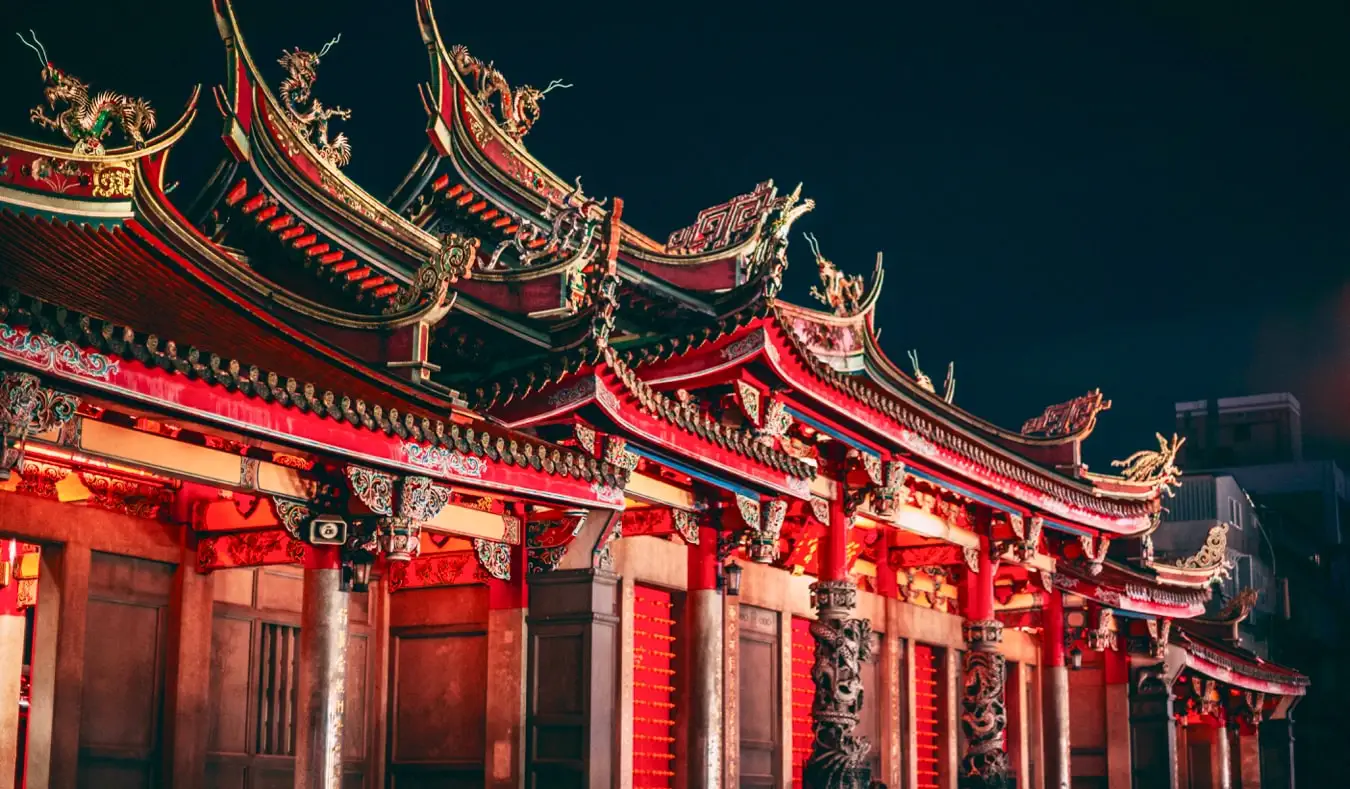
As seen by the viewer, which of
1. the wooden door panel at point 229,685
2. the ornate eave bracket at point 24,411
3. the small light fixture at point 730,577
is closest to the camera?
the ornate eave bracket at point 24,411

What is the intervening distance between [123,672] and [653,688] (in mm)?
5324

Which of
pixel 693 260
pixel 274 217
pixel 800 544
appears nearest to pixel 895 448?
pixel 800 544

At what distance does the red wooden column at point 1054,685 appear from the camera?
2334cm

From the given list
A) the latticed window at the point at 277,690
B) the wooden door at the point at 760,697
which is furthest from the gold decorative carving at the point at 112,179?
the wooden door at the point at 760,697

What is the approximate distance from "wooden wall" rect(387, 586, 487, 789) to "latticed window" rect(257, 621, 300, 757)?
124 cm

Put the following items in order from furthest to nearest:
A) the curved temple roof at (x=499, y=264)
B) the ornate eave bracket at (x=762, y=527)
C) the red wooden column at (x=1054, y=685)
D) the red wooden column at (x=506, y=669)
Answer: the red wooden column at (x=1054, y=685) < the ornate eave bracket at (x=762, y=527) < the red wooden column at (x=506, y=669) < the curved temple roof at (x=499, y=264)

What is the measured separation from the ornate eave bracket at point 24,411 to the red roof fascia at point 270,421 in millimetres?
168

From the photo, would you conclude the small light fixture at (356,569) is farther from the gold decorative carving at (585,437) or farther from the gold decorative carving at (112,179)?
the gold decorative carving at (112,179)

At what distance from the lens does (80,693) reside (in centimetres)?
1180

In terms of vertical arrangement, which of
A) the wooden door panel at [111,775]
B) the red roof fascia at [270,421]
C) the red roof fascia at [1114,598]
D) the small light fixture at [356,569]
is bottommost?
the wooden door panel at [111,775]

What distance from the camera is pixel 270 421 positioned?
377 inches

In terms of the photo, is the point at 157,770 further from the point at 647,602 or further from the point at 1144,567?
the point at 1144,567

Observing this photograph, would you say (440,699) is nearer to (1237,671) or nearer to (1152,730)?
(1152,730)

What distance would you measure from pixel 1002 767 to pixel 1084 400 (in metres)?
6.78
